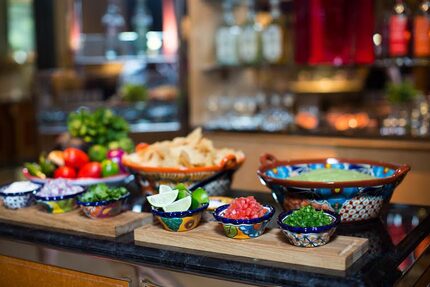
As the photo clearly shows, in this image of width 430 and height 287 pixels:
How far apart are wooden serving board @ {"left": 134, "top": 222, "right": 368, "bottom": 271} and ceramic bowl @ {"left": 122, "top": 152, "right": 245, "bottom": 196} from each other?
411 mm

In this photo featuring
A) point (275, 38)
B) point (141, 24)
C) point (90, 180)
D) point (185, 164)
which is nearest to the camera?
point (185, 164)

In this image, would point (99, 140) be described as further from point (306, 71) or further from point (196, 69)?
point (306, 71)

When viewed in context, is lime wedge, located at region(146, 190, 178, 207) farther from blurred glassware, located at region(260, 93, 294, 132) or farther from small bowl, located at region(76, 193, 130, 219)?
blurred glassware, located at region(260, 93, 294, 132)

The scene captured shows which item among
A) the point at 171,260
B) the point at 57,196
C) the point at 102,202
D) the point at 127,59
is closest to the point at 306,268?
the point at 171,260

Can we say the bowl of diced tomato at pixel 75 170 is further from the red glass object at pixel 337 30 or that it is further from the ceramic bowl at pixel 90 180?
the red glass object at pixel 337 30

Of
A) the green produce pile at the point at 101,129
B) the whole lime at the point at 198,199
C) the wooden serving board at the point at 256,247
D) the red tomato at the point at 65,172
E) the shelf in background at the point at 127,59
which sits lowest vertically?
the wooden serving board at the point at 256,247

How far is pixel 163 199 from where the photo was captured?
79.2 inches

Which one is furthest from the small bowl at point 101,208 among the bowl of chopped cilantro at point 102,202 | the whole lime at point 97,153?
the whole lime at point 97,153

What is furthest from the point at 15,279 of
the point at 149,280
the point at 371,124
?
the point at 371,124

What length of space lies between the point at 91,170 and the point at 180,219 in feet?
2.50

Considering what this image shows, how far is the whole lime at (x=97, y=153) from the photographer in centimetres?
277

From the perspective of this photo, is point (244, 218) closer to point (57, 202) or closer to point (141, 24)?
point (57, 202)

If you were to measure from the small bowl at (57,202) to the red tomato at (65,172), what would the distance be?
0.30 m

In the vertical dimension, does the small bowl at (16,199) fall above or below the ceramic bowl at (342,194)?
below
